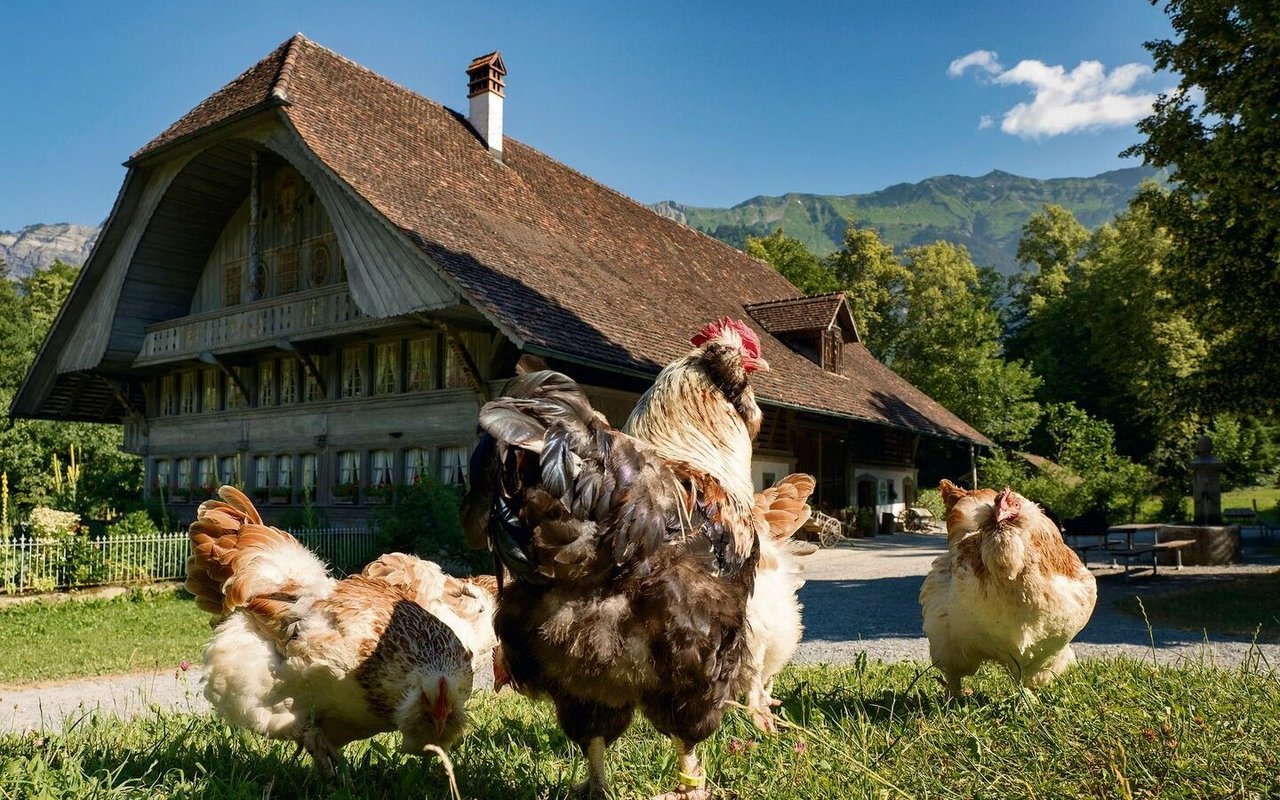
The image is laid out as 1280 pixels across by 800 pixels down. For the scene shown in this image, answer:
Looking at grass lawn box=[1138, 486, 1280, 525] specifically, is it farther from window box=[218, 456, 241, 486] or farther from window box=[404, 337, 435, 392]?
window box=[218, 456, 241, 486]

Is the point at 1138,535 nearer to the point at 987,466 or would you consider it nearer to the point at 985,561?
the point at 987,466

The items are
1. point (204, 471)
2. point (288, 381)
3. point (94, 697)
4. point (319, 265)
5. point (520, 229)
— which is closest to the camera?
point (94, 697)

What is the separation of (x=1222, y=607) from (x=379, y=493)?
14961 mm

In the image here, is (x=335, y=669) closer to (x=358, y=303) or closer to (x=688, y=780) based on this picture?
(x=688, y=780)

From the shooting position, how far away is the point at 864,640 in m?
9.21

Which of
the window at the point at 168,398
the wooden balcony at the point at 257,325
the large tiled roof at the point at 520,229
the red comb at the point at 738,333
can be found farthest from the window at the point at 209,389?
the red comb at the point at 738,333

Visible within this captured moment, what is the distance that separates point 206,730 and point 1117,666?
18.0 feet

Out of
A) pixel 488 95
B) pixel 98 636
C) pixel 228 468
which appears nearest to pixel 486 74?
pixel 488 95

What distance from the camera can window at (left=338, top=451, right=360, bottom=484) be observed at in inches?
724

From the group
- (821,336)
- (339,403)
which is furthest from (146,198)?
(821,336)

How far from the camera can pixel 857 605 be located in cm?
1210

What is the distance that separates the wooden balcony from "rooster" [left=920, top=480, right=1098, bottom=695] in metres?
13.8

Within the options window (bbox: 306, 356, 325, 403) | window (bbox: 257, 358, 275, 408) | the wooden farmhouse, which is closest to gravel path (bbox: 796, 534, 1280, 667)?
the wooden farmhouse

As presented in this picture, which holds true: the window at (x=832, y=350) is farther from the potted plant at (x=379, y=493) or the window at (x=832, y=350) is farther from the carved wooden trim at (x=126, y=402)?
the carved wooden trim at (x=126, y=402)
